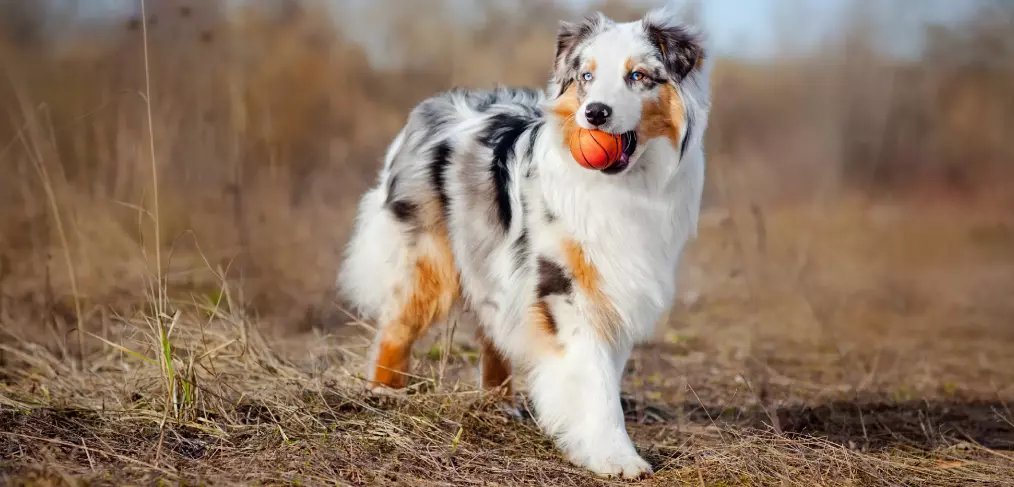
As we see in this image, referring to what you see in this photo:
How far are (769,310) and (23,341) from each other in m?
6.05

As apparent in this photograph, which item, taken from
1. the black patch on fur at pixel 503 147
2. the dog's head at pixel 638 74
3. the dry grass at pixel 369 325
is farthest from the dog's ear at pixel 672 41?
the dry grass at pixel 369 325

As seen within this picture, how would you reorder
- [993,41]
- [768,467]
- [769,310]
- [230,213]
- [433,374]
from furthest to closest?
[993,41], [230,213], [769,310], [433,374], [768,467]

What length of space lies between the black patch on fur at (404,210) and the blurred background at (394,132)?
2.03 meters

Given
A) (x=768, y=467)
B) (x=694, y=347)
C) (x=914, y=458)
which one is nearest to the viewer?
(x=768, y=467)

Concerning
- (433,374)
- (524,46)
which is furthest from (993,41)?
(433,374)

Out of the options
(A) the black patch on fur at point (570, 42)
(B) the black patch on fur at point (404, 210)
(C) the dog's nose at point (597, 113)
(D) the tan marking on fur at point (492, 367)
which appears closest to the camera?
(C) the dog's nose at point (597, 113)

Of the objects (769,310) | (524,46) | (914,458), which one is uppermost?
(524,46)

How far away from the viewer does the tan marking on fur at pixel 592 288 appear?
3945 mm

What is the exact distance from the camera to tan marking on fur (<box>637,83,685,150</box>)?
384 cm

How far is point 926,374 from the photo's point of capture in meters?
6.33

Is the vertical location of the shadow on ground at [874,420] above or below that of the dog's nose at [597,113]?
below

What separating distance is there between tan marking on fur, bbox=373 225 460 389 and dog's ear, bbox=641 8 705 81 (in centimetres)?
139

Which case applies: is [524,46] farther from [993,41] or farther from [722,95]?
[993,41]

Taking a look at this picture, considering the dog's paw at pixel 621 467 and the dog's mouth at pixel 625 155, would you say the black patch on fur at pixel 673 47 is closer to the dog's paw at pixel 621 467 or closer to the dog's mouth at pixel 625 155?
the dog's mouth at pixel 625 155
